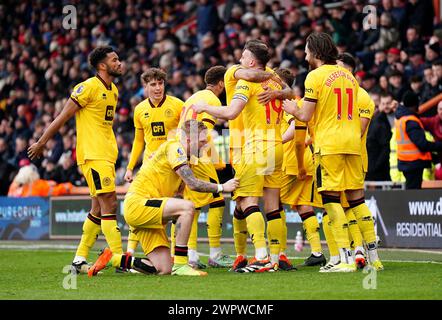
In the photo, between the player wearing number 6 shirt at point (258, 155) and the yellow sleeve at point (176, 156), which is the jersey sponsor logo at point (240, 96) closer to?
the player wearing number 6 shirt at point (258, 155)

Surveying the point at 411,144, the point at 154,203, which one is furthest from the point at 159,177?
the point at 411,144

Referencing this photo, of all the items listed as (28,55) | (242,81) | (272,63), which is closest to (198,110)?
(242,81)

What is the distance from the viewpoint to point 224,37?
77.7ft

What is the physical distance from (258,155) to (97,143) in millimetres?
2010

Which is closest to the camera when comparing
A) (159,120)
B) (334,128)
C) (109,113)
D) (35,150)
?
(334,128)

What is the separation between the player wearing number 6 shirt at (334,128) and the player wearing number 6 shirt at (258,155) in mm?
415

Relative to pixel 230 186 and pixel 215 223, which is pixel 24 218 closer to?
pixel 215 223

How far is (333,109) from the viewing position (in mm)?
11008

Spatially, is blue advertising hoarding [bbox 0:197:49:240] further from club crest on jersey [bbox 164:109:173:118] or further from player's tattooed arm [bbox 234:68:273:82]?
player's tattooed arm [bbox 234:68:273:82]

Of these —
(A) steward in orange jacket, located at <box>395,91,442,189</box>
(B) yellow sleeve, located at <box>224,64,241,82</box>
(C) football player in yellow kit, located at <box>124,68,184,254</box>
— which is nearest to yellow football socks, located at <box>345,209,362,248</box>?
(B) yellow sleeve, located at <box>224,64,241,82</box>

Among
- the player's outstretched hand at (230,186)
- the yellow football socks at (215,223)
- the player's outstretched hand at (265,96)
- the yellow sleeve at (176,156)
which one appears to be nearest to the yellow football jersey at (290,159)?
the yellow football socks at (215,223)

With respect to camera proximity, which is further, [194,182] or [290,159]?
[290,159]

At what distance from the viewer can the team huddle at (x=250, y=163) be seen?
433 inches

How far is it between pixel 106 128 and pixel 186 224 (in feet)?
6.52
